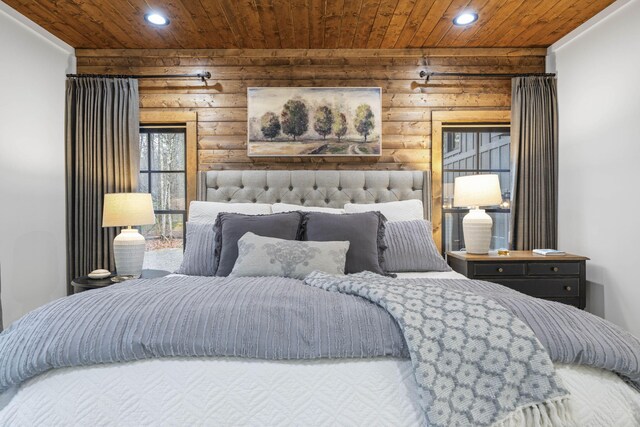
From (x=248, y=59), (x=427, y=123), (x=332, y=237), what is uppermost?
(x=248, y=59)

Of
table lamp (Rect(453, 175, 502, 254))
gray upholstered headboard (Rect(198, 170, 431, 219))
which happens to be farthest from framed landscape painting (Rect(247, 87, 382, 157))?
table lamp (Rect(453, 175, 502, 254))

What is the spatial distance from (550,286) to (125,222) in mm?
3266

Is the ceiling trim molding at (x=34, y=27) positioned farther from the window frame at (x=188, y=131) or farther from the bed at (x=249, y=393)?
the bed at (x=249, y=393)

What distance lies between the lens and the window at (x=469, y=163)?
3604mm

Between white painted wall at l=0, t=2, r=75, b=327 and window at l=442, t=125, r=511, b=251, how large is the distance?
11.5 feet

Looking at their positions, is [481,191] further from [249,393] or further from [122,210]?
[122,210]

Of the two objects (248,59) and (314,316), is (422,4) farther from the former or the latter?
(314,316)

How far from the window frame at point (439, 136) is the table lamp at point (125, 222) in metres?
2.51

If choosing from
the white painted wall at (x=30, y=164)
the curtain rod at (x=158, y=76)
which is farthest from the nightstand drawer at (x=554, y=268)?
the white painted wall at (x=30, y=164)

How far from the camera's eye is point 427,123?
3498mm

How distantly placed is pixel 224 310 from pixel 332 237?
113 centimetres

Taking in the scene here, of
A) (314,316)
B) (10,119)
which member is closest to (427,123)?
(314,316)

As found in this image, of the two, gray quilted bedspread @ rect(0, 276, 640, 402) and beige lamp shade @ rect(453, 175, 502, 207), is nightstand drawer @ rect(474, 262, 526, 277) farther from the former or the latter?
gray quilted bedspread @ rect(0, 276, 640, 402)

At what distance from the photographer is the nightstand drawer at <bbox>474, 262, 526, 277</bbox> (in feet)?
9.46
